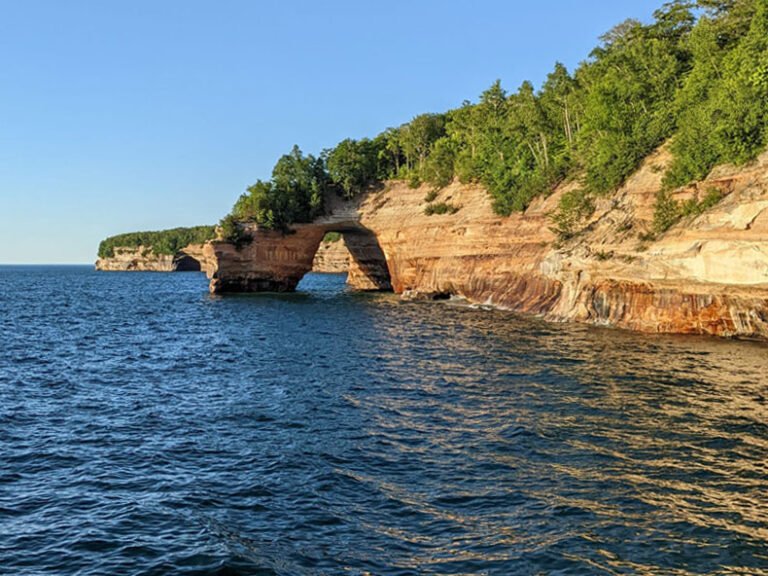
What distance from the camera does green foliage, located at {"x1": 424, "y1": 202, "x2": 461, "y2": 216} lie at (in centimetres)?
6606

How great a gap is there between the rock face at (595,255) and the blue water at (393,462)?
14.0 ft

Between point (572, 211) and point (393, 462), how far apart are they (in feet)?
120

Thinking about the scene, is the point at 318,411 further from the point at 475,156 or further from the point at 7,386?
the point at 475,156

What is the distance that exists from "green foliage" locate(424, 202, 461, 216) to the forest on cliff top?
0.70ft

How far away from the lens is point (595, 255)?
39438mm

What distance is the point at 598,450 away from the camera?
1554cm

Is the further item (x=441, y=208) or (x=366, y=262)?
(x=366, y=262)

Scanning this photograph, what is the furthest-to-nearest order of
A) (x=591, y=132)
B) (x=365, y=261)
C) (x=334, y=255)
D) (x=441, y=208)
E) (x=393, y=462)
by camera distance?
1. (x=334, y=255)
2. (x=365, y=261)
3. (x=441, y=208)
4. (x=591, y=132)
5. (x=393, y=462)

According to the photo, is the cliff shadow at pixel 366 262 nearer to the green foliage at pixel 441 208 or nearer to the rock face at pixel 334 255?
the green foliage at pixel 441 208

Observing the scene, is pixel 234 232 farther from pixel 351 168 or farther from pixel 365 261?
pixel 365 261

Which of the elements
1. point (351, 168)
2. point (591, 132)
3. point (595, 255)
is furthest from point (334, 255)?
point (595, 255)

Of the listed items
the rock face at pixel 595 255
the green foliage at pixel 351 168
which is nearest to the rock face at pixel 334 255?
the green foliage at pixel 351 168

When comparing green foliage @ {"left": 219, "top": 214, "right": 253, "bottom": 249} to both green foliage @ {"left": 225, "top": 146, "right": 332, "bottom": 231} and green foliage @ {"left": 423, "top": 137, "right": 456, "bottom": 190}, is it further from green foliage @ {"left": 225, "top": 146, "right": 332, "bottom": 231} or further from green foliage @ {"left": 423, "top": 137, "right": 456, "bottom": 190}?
green foliage @ {"left": 423, "top": 137, "right": 456, "bottom": 190}

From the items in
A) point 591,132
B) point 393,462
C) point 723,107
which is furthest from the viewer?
point 591,132
